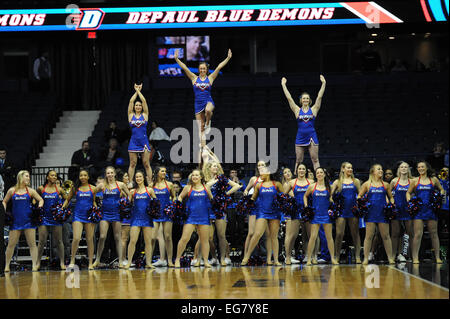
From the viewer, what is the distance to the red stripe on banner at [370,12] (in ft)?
48.0

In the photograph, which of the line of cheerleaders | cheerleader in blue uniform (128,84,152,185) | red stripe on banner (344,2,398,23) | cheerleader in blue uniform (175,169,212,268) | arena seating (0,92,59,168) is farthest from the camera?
arena seating (0,92,59,168)

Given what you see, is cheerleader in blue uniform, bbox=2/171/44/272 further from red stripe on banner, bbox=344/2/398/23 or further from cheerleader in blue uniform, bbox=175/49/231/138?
red stripe on banner, bbox=344/2/398/23

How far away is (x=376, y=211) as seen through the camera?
423 inches

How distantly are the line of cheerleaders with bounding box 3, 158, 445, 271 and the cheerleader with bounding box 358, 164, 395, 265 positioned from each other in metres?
0.01

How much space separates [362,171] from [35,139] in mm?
7587

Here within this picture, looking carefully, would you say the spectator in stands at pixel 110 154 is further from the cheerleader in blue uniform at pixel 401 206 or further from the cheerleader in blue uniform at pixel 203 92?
the cheerleader in blue uniform at pixel 401 206

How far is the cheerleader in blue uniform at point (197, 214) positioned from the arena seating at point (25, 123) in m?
6.16

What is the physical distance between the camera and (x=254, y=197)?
10.9 meters

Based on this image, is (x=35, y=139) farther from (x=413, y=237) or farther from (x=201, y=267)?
(x=413, y=237)

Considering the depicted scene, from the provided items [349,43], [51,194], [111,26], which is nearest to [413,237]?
[51,194]

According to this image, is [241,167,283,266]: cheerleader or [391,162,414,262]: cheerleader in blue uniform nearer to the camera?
[241,167,283,266]: cheerleader

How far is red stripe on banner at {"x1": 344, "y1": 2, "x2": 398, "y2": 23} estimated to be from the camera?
576 inches

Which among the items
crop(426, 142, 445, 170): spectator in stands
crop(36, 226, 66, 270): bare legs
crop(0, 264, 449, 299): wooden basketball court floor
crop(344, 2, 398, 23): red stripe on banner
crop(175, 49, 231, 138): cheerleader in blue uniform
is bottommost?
crop(0, 264, 449, 299): wooden basketball court floor

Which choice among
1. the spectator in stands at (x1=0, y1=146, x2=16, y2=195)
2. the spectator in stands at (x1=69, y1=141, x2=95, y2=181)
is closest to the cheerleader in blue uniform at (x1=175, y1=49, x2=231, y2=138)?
the spectator in stands at (x1=69, y1=141, x2=95, y2=181)
